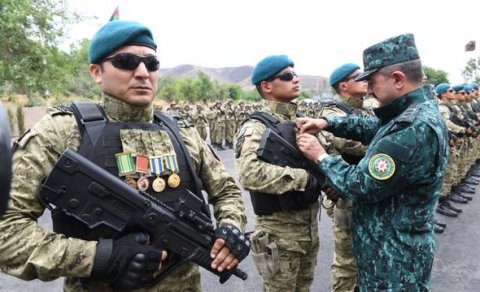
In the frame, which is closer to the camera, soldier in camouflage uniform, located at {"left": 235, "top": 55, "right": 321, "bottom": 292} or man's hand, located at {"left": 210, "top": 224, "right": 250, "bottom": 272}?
man's hand, located at {"left": 210, "top": 224, "right": 250, "bottom": 272}

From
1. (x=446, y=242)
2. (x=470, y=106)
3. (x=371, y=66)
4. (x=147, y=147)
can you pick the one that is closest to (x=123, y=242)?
(x=147, y=147)

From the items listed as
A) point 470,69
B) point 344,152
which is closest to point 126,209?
point 344,152

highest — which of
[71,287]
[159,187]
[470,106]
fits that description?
[159,187]

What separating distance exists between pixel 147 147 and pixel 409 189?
1.39m

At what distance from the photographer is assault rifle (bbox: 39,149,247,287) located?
1371 millimetres

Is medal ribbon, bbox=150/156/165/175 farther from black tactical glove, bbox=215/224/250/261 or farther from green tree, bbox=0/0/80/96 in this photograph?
green tree, bbox=0/0/80/96

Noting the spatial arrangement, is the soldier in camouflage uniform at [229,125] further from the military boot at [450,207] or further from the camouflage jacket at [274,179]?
the camouflage jacket at [274,179]

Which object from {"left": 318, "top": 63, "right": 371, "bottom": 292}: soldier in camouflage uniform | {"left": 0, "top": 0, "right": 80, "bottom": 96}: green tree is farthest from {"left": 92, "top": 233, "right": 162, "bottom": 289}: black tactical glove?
→ {"left": 0, "top": 0, "right": 80, "bottom": 96}: green tree

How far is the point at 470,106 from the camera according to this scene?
8.47 m

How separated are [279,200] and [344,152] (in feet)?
3.55

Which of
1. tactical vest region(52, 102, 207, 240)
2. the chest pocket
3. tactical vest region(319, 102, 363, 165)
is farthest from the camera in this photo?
tactical vest region(319, 102, 363, 165)

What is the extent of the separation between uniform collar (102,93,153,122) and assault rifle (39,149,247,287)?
1.18ft

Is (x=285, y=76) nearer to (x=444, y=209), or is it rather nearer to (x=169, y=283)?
(x=169, y=283)

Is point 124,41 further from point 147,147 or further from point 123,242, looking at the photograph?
point 123,242
